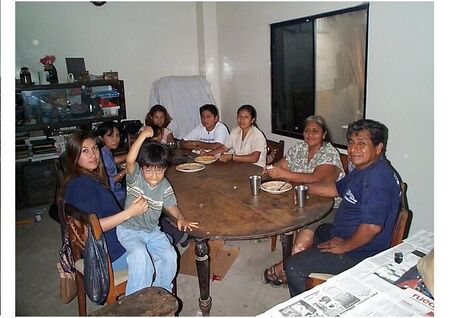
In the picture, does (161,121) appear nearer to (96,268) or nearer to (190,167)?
(190,167)

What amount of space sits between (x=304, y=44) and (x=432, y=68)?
1391mm

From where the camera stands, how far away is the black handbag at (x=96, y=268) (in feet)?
5.47

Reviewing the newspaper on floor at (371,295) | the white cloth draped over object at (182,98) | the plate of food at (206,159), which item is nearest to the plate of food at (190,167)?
the plate of food at (206,159)

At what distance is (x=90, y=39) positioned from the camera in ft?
14.9

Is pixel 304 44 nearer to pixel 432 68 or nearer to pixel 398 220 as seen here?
pixel 432 68

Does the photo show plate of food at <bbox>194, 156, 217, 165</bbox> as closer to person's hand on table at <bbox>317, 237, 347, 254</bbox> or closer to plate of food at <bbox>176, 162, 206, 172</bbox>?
plate of food at <bbox>176, 162, 206, 172</bbox>

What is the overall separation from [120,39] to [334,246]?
3975 mm

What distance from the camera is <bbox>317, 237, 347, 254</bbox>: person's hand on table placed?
183 centimetres

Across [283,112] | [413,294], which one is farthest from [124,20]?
[413,294]

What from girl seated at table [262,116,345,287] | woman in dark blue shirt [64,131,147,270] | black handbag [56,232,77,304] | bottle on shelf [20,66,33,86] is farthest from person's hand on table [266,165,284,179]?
bottle on shelf [20,66,33,86]

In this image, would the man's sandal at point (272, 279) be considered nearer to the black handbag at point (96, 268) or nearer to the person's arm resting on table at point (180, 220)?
the person's arm resting on table at point (180, 220)

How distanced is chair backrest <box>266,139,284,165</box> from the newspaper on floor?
178 cm

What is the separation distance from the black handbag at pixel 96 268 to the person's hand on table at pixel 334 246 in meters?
1.11
